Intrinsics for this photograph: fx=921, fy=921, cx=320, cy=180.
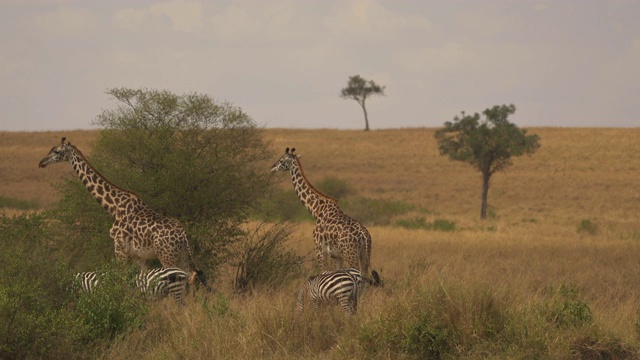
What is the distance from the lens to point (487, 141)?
44.3 metres

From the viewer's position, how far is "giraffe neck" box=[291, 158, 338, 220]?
15.1 meters

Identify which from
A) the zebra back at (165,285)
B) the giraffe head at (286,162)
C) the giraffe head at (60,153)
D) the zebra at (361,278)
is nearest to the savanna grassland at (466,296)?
the zebra at (361,278)

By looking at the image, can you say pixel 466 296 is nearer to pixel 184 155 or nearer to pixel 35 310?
pixel 35 310

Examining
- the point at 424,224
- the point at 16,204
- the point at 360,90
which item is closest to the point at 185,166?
the point at 424,224

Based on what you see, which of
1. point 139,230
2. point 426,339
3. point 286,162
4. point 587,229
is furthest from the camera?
point 587,229

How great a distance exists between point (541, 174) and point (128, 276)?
5405cm

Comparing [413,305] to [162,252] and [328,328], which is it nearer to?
[328,328]

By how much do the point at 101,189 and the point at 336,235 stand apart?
3.77 meters

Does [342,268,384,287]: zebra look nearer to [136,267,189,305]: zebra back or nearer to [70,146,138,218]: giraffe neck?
[136,267,189,305]: zebra back

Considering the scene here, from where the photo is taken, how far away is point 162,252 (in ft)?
43.5

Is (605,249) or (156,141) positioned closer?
(156,141)

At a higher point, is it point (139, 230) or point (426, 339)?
point (139, 230)

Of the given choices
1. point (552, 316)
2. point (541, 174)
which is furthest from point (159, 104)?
point (541, 174)

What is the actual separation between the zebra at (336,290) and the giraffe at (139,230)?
6.73 ft
